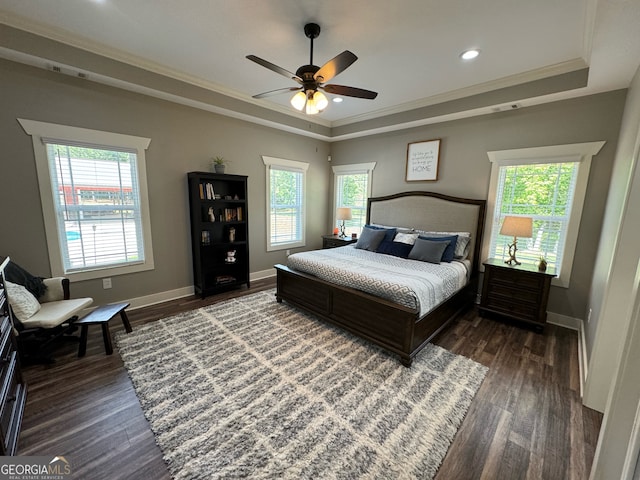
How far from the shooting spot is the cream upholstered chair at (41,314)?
217 cm

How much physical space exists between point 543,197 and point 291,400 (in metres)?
3.76

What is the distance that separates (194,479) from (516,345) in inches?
122

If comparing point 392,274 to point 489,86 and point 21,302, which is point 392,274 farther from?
point 21,302

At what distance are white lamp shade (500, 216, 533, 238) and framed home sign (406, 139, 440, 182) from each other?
134cm

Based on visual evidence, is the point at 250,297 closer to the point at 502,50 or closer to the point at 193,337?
the point at 193,337

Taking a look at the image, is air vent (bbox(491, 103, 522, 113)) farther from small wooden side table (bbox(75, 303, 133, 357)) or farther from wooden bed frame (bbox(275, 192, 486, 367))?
small wooden side table (bbox(75, 303, 133, 357))

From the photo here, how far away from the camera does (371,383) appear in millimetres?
2135

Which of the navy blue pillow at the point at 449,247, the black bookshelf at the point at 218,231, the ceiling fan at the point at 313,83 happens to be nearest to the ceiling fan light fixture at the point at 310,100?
the ceiling fan at the point at 313,83

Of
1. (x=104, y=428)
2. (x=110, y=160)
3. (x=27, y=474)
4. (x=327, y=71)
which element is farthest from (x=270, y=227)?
(x=27, y=474)

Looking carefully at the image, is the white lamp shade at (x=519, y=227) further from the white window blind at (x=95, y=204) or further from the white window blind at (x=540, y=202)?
the white window blind at (x=95, y=204)

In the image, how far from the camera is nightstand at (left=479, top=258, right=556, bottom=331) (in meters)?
2.95

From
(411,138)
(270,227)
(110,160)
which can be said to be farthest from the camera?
(270,227)

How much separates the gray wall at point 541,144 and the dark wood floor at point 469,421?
1.01 meters

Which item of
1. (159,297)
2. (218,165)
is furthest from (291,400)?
(218,165)
